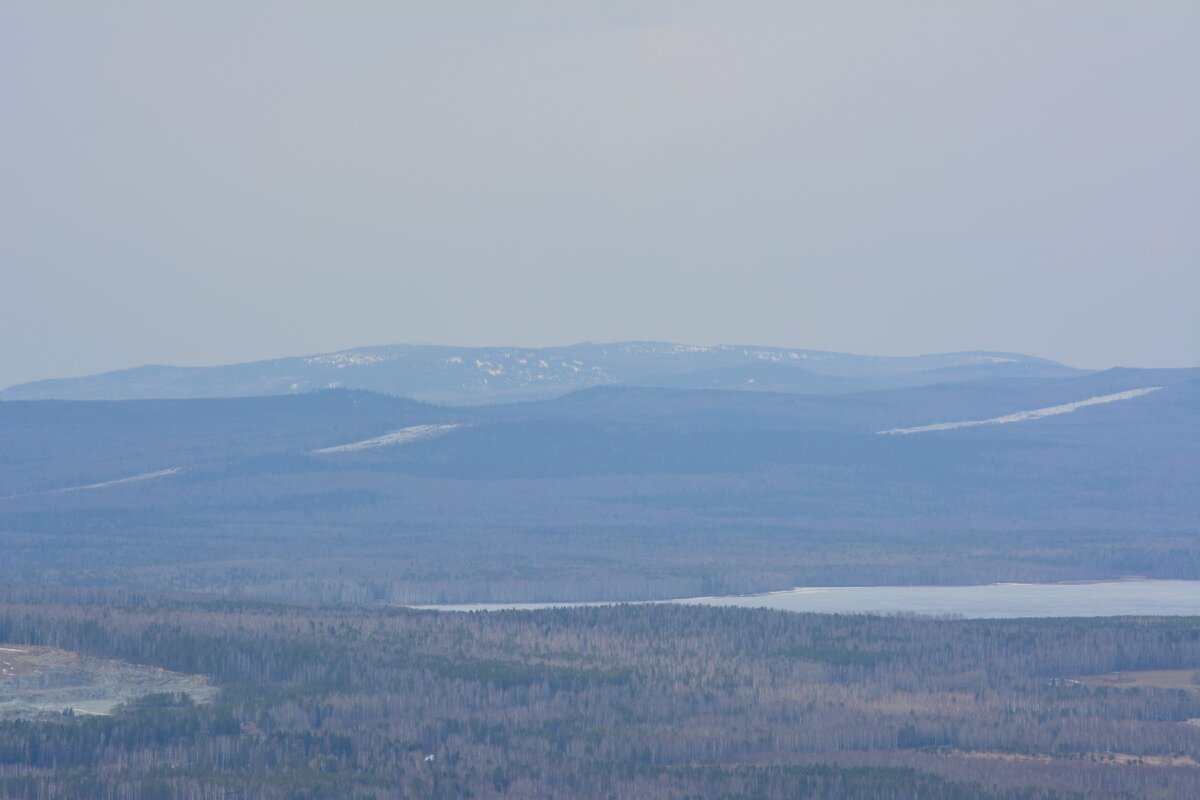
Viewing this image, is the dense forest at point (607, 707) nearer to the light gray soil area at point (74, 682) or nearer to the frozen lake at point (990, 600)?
the light gray soil area at point (74, 682)

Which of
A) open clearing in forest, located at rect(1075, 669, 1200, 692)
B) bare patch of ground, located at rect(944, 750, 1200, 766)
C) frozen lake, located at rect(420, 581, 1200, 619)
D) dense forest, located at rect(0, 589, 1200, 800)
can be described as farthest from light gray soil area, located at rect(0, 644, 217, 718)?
frozen lake, located at rect(420, 581, 1200, 619)

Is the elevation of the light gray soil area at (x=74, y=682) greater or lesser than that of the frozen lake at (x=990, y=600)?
greater

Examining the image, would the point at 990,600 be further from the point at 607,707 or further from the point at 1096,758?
the point at 1096,758

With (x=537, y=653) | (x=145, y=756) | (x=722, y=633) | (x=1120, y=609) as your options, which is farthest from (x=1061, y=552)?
(x=145, y=756)

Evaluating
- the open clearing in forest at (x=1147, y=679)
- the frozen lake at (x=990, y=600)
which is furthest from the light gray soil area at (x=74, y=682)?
the frozen lake at (x=990, y=600)

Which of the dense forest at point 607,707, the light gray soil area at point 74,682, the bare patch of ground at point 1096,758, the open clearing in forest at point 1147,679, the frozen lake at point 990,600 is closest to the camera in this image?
the dense forest at point 607,707

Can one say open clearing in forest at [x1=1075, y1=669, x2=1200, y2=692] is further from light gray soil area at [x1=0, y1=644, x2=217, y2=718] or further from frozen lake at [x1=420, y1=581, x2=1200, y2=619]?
light gray soil area at [x1=0, y1=644, x2=217, y2=718]

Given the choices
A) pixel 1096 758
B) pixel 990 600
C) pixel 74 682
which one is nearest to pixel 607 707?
pixel 1096 758
